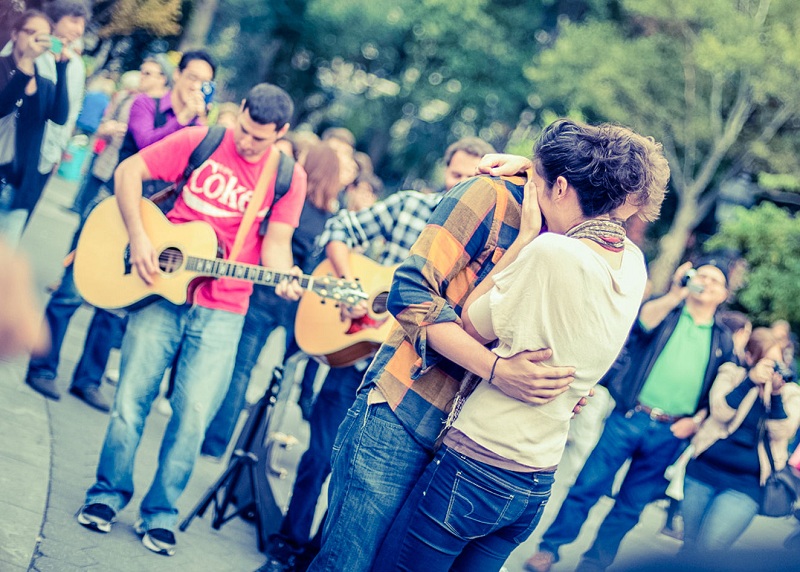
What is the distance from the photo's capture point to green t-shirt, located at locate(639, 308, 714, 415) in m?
5.60

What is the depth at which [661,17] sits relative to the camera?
2439 cm

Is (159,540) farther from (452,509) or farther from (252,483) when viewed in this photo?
(452,509)

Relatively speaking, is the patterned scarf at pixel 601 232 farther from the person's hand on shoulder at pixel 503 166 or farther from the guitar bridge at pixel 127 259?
the guitar bridge at pixel 127 259

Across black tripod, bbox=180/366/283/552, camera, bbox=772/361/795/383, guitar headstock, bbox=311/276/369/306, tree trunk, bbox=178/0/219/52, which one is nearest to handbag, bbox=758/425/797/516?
camera, bbox=772/361/795/383

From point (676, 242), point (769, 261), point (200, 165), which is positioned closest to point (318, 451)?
point (200, 165)

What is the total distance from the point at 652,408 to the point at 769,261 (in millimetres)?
13160

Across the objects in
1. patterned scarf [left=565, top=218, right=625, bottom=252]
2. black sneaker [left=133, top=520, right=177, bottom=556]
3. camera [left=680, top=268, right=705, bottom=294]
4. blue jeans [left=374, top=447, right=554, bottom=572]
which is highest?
patterned scarf [left=565, top=218, right=625, bottom=252]

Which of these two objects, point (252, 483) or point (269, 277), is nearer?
point (269, 277)

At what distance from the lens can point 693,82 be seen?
24625 millimetres

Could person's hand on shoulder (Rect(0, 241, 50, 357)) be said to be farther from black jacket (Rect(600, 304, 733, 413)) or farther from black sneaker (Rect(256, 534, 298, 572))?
black jacket (Rect(600, 304, 733, 413))

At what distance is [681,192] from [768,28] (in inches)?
189

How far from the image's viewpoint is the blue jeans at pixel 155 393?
154 inches

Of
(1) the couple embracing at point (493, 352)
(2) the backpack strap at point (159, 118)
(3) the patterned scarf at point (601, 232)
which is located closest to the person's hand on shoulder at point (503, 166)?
(1) the couple embracing at point (493, 352)

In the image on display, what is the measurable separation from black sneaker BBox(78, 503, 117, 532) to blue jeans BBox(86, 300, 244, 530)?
0.03 metres
